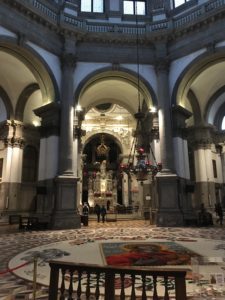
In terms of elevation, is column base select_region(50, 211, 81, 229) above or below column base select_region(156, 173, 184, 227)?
below

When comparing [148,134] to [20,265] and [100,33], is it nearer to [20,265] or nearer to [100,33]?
[100,33]

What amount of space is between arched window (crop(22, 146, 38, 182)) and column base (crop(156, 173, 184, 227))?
28.7 feet

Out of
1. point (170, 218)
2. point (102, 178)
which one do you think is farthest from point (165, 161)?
point (102, 178)

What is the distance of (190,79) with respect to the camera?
1551cm

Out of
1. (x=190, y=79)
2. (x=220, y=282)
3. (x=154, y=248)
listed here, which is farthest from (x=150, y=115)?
(x=220, y=282)

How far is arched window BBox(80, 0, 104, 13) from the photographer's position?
17.3 m

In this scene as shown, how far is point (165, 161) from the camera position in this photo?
14.6m

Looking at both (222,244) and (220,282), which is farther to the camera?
(222,244)

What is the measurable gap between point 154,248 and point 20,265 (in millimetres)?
3539

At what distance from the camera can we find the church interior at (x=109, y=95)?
13.7 m

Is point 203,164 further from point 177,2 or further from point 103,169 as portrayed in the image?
point 103,169

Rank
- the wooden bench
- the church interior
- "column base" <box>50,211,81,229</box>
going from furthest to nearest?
1. the church interior
2. "column base" <box>50,211,81,229</box>
3. the wooden bench

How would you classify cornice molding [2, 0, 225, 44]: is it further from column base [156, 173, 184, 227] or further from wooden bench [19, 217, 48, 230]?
wooden bench [19, 217, 48, 230]

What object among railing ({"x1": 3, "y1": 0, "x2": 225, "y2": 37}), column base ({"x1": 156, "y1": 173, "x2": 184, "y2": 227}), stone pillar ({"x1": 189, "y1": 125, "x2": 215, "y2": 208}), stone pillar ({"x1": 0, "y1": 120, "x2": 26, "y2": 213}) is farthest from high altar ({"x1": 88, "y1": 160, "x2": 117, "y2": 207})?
railing ({"x1": 3, "y1": 0, "x2": 225, "y2": 37})
